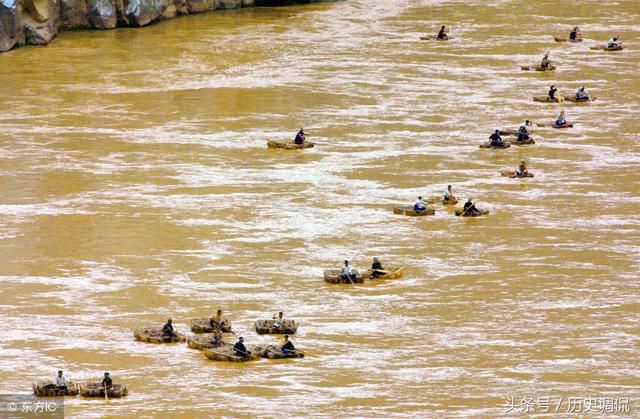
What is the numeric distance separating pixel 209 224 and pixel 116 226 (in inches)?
99.6

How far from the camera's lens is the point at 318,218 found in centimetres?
4581

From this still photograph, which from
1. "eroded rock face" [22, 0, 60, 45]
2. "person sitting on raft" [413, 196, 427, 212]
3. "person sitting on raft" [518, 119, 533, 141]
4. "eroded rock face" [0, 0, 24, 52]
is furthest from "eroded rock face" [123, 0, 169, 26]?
"person sitting on raft" [413, 196, 427, 212]

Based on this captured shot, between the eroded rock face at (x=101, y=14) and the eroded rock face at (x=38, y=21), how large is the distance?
2568mm

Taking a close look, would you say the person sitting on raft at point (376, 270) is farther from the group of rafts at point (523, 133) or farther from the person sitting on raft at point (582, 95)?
the person sitting on raft at point (582, 95)

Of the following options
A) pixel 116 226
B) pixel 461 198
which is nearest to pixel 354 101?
pixel 461 198

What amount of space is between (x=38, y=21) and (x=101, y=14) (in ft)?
13.8

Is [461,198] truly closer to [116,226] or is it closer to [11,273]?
[116,226]

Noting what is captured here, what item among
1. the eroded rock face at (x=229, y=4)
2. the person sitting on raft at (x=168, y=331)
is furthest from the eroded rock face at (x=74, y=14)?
the person sitting on raft at (x=168, y=331)

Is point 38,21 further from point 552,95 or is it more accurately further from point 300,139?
point 552,95

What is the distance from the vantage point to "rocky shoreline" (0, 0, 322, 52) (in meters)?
67.8

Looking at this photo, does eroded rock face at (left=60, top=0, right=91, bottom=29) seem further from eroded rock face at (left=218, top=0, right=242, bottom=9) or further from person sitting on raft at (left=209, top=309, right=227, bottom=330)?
person sitting on raft at (left=209, top=309, right=227, bottom=330)

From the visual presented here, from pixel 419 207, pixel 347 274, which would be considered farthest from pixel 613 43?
pixel 347 274

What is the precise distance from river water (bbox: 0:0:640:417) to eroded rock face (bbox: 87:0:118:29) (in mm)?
796

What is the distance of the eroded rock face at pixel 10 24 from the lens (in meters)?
66.4
